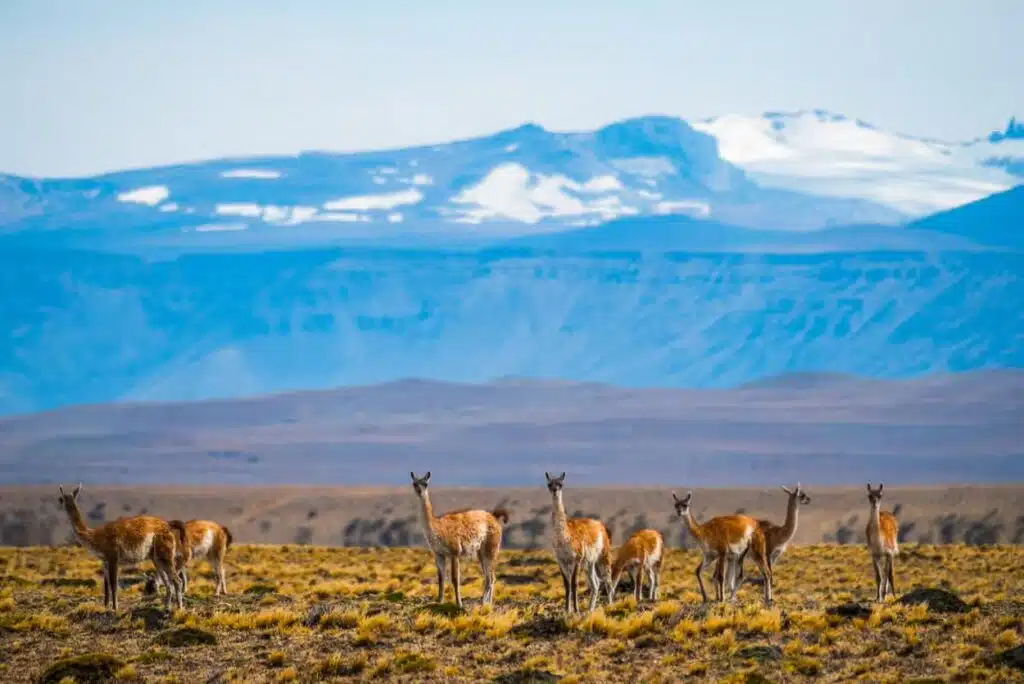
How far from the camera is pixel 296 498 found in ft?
347

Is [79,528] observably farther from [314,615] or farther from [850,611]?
[850,611]

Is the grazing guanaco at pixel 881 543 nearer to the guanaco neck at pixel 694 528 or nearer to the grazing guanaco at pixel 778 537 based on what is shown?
the grazing guanaco at pixel 778 537

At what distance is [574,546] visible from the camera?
1011 inches

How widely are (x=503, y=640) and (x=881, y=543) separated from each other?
7.32 metres

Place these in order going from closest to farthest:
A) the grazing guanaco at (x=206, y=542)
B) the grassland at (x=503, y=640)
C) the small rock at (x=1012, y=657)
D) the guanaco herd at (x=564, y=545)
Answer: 1. the small rock at (x=1012, y=657)
2. the grassland at (x=503, y=640)
3. the guanaco herd at (x=564, y=545)
4. the grazing guanaco at (x=206, y=542)

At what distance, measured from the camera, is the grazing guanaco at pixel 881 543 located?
28359 millimetres

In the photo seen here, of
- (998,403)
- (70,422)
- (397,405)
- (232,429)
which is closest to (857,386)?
(998,403)

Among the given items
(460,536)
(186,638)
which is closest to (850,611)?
(460,536)

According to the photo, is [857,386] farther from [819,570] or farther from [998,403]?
[819,570]

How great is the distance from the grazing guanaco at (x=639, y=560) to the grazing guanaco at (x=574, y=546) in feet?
3.18

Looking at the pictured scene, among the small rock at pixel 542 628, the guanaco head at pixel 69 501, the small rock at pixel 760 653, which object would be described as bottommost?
the small rock at pixel 760 653

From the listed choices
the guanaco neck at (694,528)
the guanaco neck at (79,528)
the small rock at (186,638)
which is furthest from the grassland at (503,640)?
the guanaco neck at (694,528)

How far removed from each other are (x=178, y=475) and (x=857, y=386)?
70.9 m

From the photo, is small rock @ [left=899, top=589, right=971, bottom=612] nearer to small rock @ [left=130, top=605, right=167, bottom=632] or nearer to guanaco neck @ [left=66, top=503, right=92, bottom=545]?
small rock @ [left=130, top=605, right=167, bottom=632]
